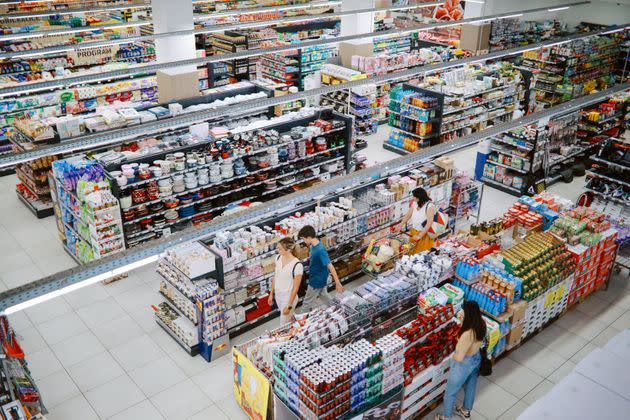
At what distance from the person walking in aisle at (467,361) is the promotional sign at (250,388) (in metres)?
2.03

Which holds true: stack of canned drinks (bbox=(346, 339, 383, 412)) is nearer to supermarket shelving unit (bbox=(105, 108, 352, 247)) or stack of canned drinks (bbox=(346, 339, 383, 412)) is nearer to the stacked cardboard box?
the stacked cardboard box

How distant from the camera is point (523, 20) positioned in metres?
21.8

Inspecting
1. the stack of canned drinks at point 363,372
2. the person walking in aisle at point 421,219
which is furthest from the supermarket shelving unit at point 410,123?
the stack of canned drinks at point 363,372

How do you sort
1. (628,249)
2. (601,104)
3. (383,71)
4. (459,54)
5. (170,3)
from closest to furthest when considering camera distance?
(628,249) → (170,3) → (601,104) → (383,71) → (459,54)

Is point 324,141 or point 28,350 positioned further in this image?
point 324,141

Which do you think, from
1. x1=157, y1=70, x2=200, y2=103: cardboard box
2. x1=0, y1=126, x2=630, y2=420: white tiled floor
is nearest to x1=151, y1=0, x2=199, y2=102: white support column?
x1=157, y1=70, x2=200, y2=103: cardboard box

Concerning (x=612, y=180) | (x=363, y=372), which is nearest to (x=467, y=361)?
(x=363, y=372)

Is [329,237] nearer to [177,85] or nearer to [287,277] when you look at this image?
[287,277]

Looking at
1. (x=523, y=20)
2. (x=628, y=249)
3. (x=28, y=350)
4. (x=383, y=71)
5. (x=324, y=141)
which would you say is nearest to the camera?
(x=28, y=350)

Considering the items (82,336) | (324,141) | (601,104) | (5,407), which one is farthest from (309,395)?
(601,104)

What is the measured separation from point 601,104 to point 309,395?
40.7ft

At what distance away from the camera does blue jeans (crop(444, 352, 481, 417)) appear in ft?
19.4

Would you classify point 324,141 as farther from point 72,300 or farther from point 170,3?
point 72,300

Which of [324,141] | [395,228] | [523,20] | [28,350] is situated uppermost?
[523,20]
